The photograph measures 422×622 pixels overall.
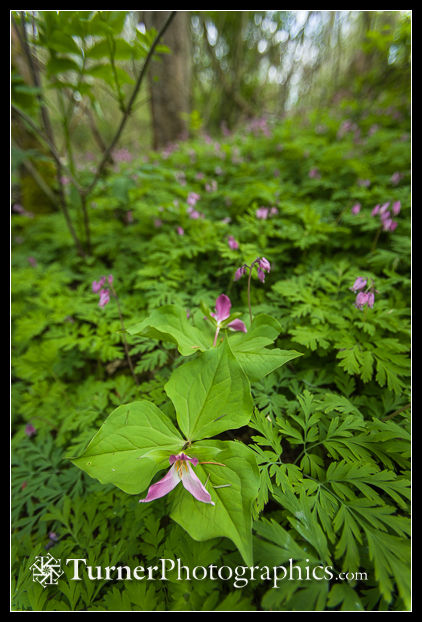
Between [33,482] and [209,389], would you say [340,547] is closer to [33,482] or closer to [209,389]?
[209,389]

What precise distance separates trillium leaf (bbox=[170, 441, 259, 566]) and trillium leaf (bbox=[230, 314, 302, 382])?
39cm

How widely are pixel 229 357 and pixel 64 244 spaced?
11.2ft

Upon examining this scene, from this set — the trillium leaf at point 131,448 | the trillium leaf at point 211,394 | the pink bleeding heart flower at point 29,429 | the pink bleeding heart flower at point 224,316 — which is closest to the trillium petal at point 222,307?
the pink bleeding heart flower at point 224,316

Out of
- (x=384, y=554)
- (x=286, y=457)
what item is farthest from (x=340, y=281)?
(x=384, y=554)

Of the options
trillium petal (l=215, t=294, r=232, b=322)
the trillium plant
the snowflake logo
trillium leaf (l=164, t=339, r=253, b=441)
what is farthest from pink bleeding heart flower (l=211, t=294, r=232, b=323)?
the snowflake logo

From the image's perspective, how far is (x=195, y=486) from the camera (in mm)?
970

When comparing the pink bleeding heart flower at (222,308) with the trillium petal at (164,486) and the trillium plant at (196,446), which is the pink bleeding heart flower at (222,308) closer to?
the trillium plant at (196,446)

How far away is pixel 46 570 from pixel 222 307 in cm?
162

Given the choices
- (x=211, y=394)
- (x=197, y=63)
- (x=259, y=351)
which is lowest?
(x=211, y=394)

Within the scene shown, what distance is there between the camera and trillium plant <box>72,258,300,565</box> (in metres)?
0.97

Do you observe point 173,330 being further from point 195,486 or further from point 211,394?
point 195,486

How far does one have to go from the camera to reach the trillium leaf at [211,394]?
117 centimetres

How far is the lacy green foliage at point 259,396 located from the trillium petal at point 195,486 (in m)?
0.25

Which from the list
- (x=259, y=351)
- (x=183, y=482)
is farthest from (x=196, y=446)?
(x=259, y=351)
